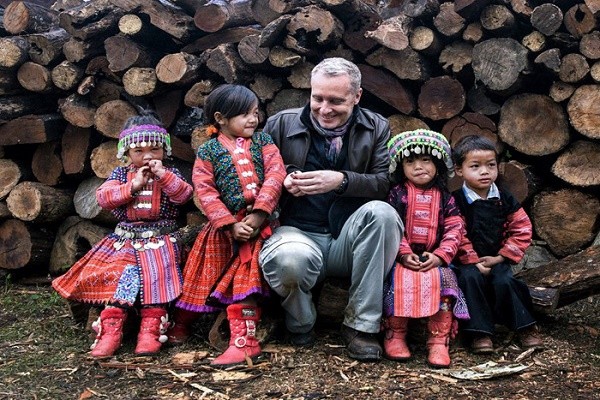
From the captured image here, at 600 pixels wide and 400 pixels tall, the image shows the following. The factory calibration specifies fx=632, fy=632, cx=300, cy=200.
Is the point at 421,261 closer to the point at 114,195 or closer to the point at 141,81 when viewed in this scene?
the point at 114,195

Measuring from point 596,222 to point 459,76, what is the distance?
1.36m

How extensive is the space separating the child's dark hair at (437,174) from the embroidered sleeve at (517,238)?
1.41ft

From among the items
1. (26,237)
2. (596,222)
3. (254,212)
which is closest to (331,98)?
(254,212)

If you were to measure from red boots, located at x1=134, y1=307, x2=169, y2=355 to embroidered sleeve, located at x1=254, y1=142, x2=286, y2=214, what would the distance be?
0.83 m

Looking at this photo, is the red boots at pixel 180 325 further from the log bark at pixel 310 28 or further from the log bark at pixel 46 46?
the log bark at pixel 46 46

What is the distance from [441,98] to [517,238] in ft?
3.94

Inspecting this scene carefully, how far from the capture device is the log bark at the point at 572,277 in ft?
11.6

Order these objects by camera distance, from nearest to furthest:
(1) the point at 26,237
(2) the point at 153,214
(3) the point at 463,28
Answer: (2) the point at 153,214, (3) the point at 463,28, (1) the point at 26,237

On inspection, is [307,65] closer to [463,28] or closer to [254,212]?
[463,28]

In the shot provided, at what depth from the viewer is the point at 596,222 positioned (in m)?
4.28

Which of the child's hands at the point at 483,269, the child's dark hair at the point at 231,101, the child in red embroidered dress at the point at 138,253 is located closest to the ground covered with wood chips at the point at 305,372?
the child in red embroidered dress at the point at 138,253

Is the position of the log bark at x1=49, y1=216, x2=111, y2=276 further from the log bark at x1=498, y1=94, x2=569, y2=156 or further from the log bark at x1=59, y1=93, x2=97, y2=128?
the log bark at x1=498, y1=94, x2=569, y2=156

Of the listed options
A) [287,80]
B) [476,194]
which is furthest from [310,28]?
[476,194]

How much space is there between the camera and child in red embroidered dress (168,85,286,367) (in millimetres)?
3344
